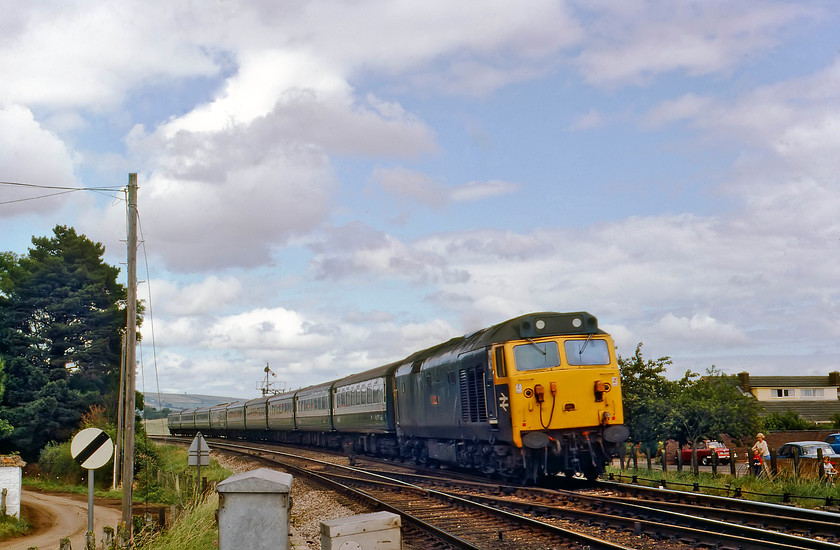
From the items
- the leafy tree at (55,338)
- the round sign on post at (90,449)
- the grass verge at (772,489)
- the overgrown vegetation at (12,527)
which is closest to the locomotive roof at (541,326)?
the grass verge at (772,489)

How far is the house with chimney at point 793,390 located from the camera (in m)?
68.1

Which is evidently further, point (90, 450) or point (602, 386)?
point (602, 386)

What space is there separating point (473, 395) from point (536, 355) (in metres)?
2.50

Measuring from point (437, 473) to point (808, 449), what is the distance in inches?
645

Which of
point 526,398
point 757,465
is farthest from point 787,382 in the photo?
point 526,398

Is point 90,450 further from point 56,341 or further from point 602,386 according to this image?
point 56,341

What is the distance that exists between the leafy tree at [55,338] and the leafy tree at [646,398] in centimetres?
3244

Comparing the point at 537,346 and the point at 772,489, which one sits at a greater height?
the point at 537,346

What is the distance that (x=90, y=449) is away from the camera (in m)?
14.0

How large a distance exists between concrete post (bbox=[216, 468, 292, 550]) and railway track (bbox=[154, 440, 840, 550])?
14.7ft

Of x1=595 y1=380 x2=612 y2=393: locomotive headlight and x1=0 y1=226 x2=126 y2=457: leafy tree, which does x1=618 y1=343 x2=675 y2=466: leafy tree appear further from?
x1=0 y1=226 x2=126 y2=457: leafy tree

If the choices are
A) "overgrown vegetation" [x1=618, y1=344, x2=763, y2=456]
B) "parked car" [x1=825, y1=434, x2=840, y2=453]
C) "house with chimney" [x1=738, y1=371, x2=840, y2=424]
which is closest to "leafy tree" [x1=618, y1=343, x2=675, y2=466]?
"overgrown vegetation" [x1=618, y1=344, x2=763, y2=456]

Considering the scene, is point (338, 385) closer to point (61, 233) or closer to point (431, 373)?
point (431, 373)

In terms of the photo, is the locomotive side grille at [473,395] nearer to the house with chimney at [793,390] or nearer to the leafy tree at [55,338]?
the leafy tree at [55,338]
